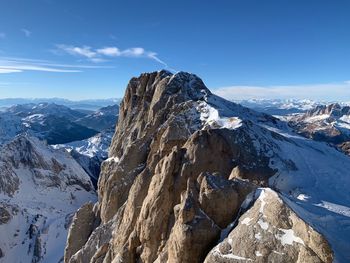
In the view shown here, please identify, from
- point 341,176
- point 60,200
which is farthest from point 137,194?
point 60,200

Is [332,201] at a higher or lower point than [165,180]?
lower

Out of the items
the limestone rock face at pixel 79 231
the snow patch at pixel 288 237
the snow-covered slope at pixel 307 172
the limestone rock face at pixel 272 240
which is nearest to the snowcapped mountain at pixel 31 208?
the limestone rock face at pixel 79 231

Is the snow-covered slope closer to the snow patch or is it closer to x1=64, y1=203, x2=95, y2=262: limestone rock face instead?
the snow patch

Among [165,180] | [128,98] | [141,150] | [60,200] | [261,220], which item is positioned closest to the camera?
[261,220]

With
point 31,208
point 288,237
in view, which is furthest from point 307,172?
point 31,208

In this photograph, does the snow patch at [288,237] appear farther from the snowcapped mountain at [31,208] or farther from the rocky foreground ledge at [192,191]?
the snowcapped mountain at [31,208]

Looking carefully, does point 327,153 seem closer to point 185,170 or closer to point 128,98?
point 185,170
